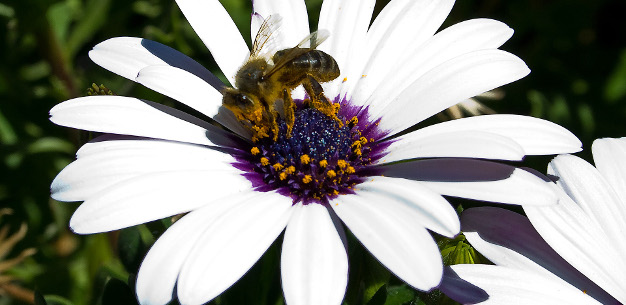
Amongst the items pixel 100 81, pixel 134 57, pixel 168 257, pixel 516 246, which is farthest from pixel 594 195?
pixel 100 81

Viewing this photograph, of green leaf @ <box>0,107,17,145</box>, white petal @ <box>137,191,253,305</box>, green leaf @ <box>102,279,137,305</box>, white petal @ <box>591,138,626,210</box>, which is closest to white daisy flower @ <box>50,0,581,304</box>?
white petal @ <box>137,191,253,305</box>

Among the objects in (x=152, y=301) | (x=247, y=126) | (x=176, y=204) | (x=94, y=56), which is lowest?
(x=152, y=301)

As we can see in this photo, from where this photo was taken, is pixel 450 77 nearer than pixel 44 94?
Yes

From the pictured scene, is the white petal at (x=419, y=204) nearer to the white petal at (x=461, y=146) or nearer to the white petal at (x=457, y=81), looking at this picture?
the white petal at (x=461, y=146)

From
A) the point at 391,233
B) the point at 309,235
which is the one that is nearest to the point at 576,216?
the point at 391,233

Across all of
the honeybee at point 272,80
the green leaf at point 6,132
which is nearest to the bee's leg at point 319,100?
the honeybee at point 272,80

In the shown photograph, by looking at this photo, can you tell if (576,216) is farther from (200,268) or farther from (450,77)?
(200,268)
